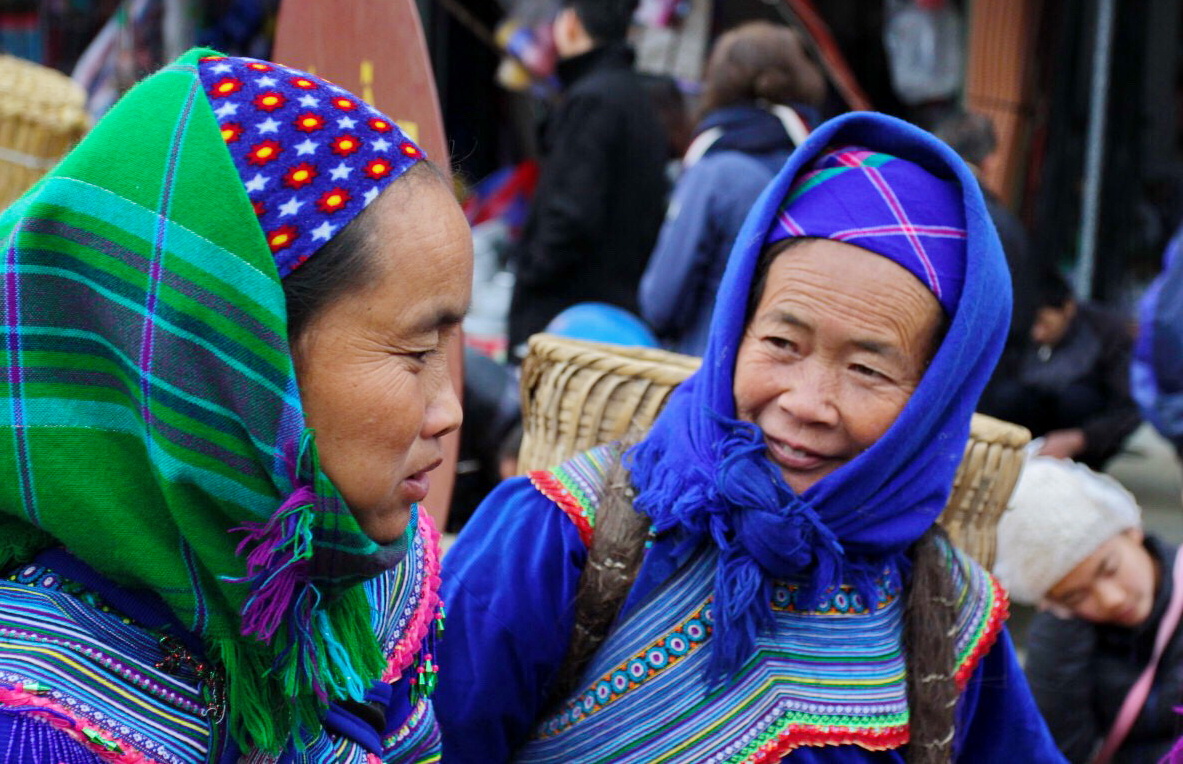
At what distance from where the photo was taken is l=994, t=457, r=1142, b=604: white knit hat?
9.50 ft

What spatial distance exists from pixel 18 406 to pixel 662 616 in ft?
3.13

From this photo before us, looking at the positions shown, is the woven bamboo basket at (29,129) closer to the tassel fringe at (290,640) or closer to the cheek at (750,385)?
the cheek at (750,385)

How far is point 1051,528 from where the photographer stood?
2.89m

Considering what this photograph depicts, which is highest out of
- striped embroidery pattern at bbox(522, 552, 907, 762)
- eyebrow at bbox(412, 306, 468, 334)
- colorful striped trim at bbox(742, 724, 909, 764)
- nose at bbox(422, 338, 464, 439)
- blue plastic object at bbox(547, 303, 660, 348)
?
eyebrow at bbox(412, 306, 468, 334)

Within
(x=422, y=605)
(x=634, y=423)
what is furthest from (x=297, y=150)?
(x=634, y=423)

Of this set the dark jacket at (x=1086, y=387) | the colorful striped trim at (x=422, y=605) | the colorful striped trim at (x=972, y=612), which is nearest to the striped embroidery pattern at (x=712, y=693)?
the colorful striped trim at (x=972, y=612)

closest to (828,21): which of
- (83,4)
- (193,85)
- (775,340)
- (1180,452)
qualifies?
(1180,452)

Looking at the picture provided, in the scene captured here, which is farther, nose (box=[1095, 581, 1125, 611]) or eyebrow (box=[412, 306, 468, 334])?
nose (box=[1095, 581, 1125, 611])

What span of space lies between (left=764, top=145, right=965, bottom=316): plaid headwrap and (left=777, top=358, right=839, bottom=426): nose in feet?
0.61

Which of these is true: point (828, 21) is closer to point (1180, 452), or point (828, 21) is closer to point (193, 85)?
point (1180, 452)

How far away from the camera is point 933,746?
6.18ft

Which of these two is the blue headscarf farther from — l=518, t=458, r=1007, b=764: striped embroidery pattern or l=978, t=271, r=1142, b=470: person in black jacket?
l=978, t=271, r=1142, b=470: person in black jacket

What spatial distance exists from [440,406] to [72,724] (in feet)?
1.46

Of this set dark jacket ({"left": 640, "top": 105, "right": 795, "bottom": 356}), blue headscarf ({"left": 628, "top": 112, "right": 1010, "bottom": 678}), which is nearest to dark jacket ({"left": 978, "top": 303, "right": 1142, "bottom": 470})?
dark jacket ({"left": 640, "top": 105, "right": 795, "bottom": 356})
